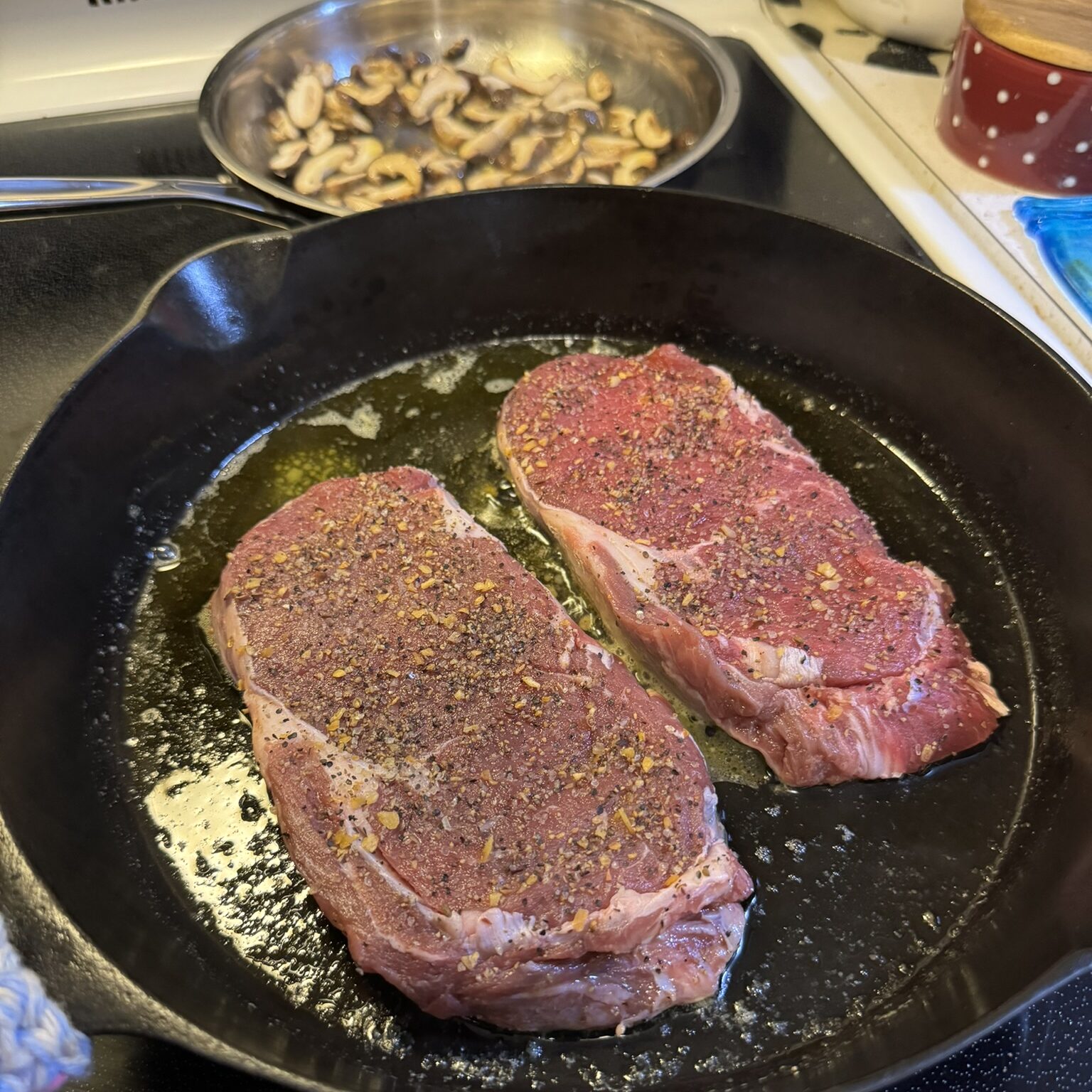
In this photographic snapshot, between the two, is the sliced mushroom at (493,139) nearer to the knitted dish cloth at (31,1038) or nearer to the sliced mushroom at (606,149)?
the sliced mushroom at (606,149)

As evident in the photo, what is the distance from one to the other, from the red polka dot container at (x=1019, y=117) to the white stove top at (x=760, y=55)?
0.06m

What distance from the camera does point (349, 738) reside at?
1.58 meters

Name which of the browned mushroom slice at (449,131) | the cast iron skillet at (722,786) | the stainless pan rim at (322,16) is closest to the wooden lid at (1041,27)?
the stainless pan rim at (322,16)

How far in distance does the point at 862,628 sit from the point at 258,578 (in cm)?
118

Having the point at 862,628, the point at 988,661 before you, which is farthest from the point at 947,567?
the point at 862,628

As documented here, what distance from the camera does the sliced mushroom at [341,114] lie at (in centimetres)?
283

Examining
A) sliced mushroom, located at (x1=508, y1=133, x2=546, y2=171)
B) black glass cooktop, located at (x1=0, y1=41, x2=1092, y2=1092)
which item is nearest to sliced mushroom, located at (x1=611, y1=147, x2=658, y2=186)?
black glass cooktop, located at (x1=0, y1=41, x2=1092, y2=1092)

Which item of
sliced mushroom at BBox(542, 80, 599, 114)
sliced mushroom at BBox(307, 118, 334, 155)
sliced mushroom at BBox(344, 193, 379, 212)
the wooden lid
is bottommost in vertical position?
sliced mushroom at BBox(344, 193, 379, 212)

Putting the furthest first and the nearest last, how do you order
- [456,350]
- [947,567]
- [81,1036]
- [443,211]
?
[456,350]
[443,211]
[947,567]
[81,1036]

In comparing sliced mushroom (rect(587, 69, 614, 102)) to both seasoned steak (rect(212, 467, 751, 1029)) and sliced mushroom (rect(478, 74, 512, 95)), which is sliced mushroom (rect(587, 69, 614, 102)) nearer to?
sliced mushroom (rect(478, 74, 512, 95))

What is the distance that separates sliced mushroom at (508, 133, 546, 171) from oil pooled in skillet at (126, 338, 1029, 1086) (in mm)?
1064

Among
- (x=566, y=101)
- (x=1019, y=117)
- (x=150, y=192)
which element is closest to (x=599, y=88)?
(x=566, y=101)

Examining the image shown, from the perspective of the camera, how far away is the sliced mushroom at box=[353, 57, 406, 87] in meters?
2.93

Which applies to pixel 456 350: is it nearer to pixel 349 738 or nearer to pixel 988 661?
pixel 349 738
